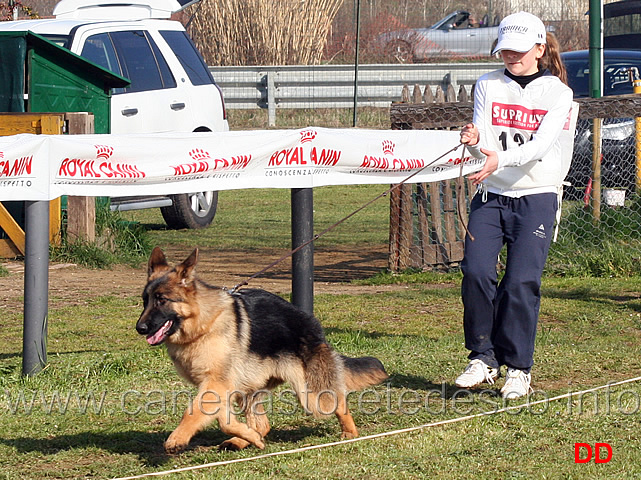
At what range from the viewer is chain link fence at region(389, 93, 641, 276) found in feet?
32.3

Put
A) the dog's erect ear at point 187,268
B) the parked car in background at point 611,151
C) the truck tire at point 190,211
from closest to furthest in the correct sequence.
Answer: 1. the dog's erect ear at point 187,268
2. the parked car in background at point 611,151
3. the truck tire at point 190,211

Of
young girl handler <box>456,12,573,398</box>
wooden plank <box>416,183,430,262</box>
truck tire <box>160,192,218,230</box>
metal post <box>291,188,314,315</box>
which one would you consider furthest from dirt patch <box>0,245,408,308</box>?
young girl handler <box>456,12,573,398</box>

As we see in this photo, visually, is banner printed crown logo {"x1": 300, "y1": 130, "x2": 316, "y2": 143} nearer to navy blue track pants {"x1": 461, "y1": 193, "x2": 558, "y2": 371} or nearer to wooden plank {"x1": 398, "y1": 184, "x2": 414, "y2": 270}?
navy blue track pants {"x1": 461, "y1": 193, "x2": 558, "y2": 371}

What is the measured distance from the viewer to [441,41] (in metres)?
28.3

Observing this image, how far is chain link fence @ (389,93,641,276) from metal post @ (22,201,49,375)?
15.3ft

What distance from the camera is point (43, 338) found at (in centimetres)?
612

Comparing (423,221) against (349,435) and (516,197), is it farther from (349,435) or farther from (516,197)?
(349,435)

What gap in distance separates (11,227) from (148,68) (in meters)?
3.02

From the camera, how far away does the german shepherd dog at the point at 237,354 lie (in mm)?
4461

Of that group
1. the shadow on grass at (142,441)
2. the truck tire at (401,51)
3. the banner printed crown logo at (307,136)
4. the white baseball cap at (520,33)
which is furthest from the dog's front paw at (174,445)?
the truck tire at (401,51)

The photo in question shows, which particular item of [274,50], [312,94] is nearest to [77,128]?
[312,94]

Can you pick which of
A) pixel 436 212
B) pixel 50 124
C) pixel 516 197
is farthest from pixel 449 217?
pixel 516 197

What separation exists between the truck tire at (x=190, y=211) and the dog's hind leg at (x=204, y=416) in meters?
8.41

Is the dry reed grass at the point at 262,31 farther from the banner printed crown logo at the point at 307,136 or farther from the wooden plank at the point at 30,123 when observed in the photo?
the banner printed crown logo at the point at 307,136
